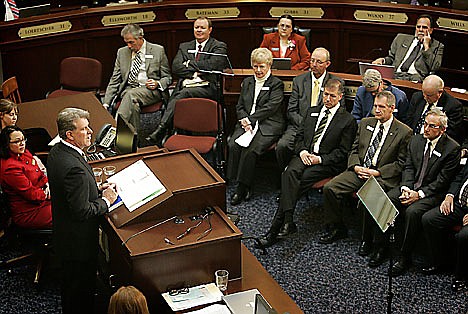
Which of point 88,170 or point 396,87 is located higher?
point 88,170

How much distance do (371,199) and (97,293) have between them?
75.7 inches

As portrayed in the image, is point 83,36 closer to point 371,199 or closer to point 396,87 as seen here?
point 396,87

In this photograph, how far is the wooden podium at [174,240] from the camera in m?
4.20

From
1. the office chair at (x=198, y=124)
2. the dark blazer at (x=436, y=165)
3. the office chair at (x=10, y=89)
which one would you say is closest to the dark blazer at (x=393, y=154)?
the dark blazer at (x=436, y=165)

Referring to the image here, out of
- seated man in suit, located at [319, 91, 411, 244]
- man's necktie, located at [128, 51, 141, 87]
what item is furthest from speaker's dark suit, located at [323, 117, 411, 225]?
man's necktie, located at [128, 51, 141, 87]

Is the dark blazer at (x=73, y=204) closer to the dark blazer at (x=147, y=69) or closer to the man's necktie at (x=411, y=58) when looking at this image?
the dark blazer at (x=147, y=69)

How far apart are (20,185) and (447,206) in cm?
322

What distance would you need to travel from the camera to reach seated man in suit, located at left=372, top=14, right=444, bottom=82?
7.93 metres

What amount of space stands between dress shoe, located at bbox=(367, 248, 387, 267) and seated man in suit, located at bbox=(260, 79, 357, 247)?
0.77m

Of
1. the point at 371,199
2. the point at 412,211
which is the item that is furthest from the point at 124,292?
the point at 412,211

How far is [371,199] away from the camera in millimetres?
4883

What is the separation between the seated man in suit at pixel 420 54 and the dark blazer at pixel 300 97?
129 centimetres

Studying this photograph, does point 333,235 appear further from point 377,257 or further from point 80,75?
point 80,75

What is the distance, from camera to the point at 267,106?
23.5 feet
